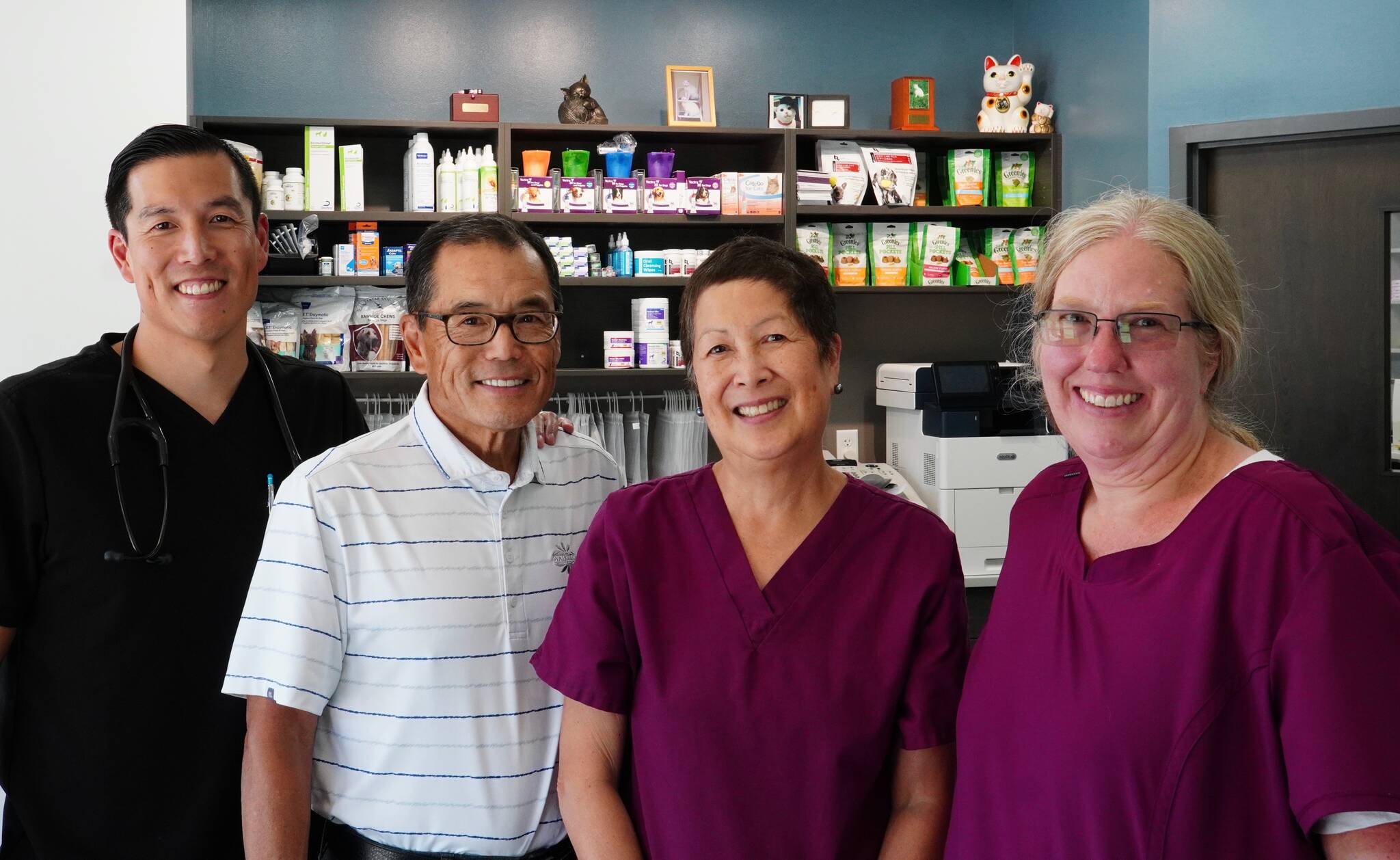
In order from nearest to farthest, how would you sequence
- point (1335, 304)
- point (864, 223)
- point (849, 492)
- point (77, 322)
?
1. point (849, 492)
2. point (77, 322)
3. point (1335, 304)
4. point (864, 223)

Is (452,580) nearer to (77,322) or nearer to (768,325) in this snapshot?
(768,325)

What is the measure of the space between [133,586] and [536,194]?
270cm

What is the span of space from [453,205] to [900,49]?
2019mm

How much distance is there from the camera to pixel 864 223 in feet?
14.4

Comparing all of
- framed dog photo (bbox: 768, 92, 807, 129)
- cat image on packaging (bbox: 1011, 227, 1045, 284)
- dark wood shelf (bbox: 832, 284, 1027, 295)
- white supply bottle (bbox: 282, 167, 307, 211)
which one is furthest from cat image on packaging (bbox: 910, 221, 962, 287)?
white supply bottle (bbox: 282, 167, 307, 211)

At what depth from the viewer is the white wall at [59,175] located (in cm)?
259

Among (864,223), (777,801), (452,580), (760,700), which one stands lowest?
(777,801)

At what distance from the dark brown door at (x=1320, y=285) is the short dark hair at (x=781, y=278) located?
241 cm

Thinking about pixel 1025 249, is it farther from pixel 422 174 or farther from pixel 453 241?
pixel 453 241

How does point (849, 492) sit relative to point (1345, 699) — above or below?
above

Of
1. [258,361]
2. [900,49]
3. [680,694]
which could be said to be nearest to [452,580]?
[680,694]

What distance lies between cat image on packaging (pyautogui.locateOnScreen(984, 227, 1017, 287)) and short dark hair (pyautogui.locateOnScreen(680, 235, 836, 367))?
126 inches

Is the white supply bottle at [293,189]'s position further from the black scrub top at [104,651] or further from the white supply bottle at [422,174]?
the black scrub top at [104,651]

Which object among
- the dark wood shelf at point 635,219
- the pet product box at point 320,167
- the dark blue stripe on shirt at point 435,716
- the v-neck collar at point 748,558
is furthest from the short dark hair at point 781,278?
the pet product box at point 320,167
